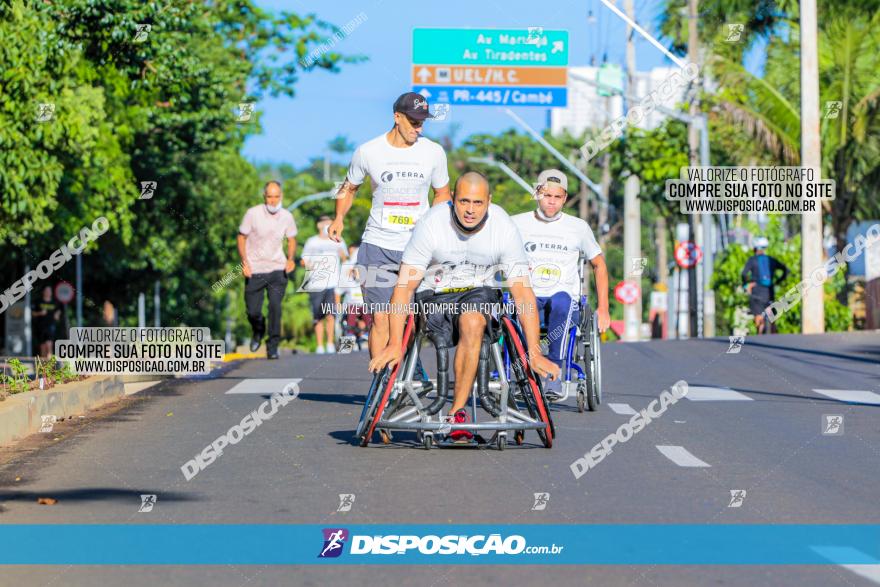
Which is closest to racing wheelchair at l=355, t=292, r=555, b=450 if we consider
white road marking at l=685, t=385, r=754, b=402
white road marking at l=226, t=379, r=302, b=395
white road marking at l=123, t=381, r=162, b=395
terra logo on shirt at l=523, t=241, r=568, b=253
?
terra logo on shirt at l=523, t=241, r=568, b=253

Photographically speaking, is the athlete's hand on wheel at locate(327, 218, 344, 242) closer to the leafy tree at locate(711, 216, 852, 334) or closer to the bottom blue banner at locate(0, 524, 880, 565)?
the bottom blue banner at locate(0, 524, 880, 565)

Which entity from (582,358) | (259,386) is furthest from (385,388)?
(259,386)

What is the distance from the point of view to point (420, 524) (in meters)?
7.34

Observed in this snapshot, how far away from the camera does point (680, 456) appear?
32.9ft

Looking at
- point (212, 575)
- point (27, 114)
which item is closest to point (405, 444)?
point (212, 575)

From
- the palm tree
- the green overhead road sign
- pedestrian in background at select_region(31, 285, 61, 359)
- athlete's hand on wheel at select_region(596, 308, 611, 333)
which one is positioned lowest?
pedestrian in background at select_region(31, 285, 61, 359)

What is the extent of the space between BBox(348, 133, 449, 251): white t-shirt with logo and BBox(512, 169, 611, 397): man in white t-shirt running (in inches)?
68.3

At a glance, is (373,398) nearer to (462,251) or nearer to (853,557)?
(462,251)

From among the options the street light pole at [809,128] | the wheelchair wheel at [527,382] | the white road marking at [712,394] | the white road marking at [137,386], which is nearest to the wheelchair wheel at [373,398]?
the wheelchair wheel at [527,382]

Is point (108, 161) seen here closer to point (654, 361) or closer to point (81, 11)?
point (81, 11)

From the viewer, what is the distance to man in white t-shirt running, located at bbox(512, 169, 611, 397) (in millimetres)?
13508

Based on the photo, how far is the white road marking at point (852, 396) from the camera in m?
14.3

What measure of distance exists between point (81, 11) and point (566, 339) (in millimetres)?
10361

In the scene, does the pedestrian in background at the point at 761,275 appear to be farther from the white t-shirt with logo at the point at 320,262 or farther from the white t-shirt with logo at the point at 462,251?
the white t-shirt with logo at the point at 462,251
